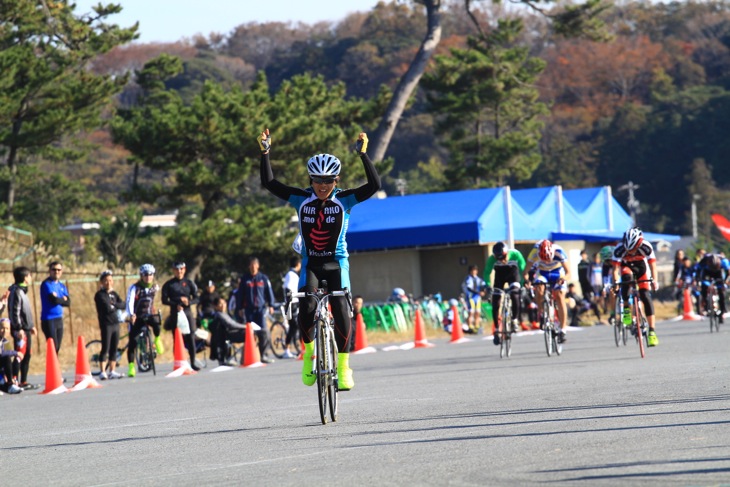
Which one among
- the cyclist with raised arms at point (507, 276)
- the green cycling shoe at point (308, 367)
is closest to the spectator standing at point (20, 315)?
the cyclist with raised arms at point (507, 276)

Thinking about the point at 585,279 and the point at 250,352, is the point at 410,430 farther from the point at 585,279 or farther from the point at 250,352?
the point at 585,279

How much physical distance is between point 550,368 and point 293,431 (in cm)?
713

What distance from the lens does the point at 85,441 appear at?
1082 centimetres

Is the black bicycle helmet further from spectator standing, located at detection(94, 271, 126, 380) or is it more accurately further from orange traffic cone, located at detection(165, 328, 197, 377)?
spectator standing, located at detection(94, 271, 126, 380)

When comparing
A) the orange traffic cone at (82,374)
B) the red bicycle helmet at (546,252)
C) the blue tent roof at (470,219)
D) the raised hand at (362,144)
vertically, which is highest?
the blue tent roof at (470,219)

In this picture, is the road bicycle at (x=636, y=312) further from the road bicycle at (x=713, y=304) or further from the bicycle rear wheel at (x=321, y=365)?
the bicycle rear wheel at (x=321, y=365)

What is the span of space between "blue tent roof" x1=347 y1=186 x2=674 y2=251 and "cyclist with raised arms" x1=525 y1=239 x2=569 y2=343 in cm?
1850

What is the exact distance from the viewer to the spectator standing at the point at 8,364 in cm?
1836

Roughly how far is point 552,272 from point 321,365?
10.3 m

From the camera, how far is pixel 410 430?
9898mm

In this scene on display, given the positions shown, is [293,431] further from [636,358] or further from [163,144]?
[163,144]

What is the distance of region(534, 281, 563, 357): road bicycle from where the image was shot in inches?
778

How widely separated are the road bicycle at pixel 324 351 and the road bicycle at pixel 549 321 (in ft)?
30.4

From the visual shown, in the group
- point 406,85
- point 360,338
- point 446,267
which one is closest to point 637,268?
point 360,338
